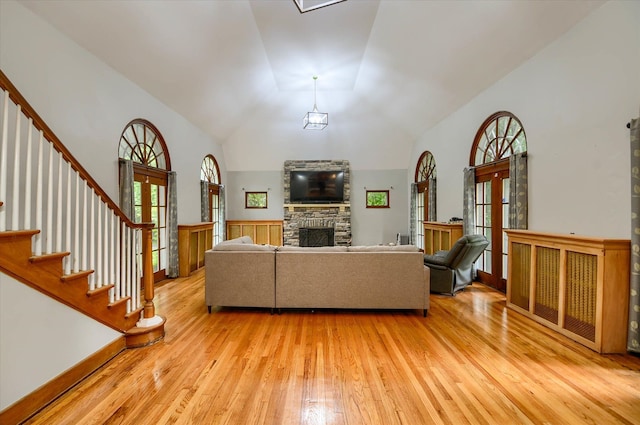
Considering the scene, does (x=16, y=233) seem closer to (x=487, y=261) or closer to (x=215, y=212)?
(x=487, y=261)

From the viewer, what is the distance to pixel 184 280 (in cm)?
522

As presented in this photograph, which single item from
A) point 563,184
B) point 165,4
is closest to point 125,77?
point 165,4

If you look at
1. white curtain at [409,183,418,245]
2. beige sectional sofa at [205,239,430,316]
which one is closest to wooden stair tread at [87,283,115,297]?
beige sectional sofa at [205,239,430,316]

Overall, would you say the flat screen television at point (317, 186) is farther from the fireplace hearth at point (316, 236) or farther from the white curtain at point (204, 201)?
the white curtain at point (204, 201)

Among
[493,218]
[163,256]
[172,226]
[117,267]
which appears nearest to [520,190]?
[493,218]

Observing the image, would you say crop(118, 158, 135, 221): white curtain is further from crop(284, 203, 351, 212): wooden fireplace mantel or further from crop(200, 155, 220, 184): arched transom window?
crop(284, 203, 351, 212): wooden fireplace mantel

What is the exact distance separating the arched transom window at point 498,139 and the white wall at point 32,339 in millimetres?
5153

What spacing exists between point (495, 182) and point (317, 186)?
4856 millimetres

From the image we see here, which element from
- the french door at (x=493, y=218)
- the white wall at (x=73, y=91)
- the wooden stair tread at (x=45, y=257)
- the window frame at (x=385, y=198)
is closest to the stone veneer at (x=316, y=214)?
the window frame at (x=385, y=198)

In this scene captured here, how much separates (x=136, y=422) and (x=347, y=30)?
5629 mm

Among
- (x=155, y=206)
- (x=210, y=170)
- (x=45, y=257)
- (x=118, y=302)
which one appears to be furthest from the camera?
(x=210, y=170)

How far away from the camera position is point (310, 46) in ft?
17.5

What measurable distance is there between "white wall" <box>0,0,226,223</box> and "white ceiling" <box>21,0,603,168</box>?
0.17 m

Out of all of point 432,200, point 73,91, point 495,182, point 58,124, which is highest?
point 73,91
